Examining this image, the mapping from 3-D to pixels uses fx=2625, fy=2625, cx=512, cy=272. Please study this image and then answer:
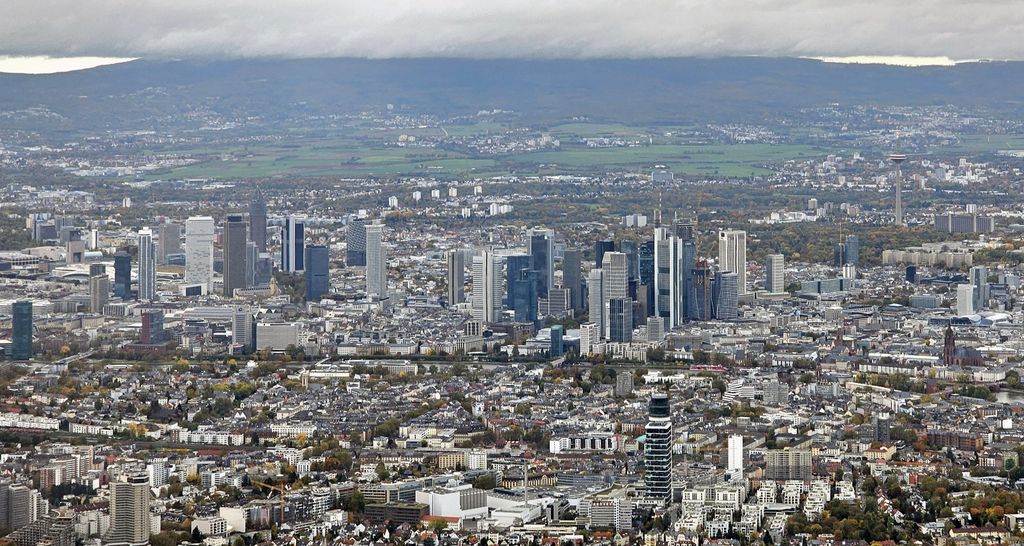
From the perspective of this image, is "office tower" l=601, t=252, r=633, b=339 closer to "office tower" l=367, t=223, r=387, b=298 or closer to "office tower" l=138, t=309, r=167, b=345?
"office tower" l=367, t=223, r=387, b=298

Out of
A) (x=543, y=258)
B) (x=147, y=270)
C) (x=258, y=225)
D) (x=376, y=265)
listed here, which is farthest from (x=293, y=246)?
(x=543, y=258)

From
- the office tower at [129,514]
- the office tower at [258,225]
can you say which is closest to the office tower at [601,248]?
the office tower at [258,225]

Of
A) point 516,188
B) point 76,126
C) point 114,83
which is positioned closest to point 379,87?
point 114,83

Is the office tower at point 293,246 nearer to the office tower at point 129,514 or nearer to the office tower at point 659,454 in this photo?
the office tower at point 659,454

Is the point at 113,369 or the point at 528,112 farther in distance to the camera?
the point at 528,112

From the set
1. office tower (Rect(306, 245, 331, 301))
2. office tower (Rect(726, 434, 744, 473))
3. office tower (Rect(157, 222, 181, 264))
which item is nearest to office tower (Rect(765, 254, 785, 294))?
office tower (Rect(306, 245, 331, 301))

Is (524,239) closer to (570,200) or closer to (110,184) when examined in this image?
(570,200)
